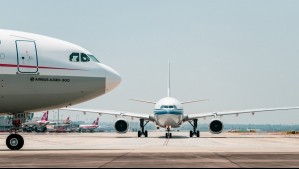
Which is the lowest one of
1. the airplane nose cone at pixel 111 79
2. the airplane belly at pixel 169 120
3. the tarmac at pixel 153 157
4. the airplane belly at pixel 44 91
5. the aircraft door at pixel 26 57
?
the tarmac at pixel 153 157

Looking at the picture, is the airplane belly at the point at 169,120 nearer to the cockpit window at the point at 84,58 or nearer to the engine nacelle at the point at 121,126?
the engine nacelle at the point at 121,126

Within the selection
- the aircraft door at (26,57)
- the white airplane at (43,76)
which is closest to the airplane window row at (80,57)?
the white airplane at (43,76)

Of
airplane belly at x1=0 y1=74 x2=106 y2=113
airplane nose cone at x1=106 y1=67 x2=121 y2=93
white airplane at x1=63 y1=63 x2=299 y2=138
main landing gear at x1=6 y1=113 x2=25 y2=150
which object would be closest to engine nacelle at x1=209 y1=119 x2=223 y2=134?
white airplane at x1=63 y1=63 x2=299 y2=138

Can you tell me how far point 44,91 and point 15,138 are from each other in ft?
8.42

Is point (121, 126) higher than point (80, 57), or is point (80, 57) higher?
point (80, 57)

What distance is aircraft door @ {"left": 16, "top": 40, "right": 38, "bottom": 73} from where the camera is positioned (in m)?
20.4

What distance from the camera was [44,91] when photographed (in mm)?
20953

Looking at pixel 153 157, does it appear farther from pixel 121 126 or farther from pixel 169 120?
pixel 121 126

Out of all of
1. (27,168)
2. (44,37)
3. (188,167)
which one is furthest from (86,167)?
(44,37)

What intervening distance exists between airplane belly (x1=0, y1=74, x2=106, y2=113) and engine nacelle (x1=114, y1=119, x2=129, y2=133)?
2409 cm

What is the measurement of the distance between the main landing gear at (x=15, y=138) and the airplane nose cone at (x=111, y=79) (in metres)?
4.08

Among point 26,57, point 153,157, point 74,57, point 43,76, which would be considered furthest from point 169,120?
point 153,157

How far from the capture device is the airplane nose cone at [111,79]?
2206 cm

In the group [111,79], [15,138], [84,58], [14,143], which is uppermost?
[84,58]
